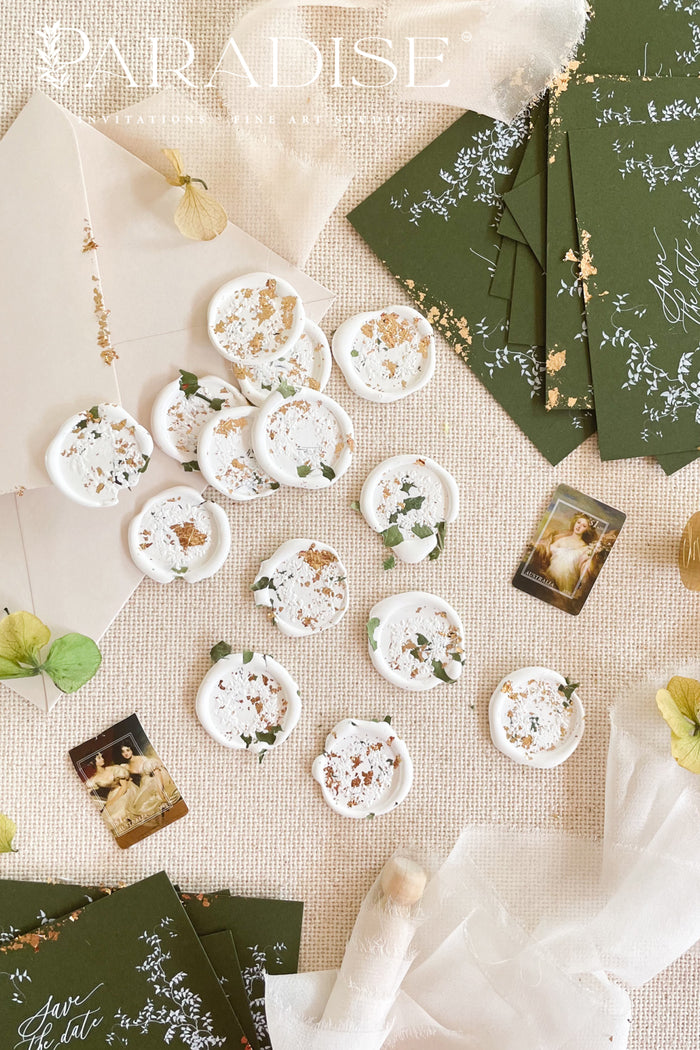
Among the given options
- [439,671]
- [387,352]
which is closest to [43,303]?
[387,352]

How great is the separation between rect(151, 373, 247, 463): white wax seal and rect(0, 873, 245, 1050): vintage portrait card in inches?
19.3

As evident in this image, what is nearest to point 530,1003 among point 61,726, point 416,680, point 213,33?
point 416,680

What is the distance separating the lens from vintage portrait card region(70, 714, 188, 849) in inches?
33.2

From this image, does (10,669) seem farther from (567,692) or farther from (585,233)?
(585,233)

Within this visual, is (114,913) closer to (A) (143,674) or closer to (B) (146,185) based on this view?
(A) (143,674)

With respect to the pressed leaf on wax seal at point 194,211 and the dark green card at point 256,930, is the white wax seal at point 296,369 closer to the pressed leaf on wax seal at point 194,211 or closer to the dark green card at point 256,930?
the pressed leaf on wax seal at point 194,211

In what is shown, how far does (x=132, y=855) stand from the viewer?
0.85 m

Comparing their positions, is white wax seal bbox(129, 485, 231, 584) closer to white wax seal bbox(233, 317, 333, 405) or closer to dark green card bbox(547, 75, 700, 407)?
white wax seal bbox(233, 317, 333, 405)

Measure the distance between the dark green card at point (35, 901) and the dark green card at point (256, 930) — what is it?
12 cm

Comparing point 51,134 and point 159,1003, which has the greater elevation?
point 51,134

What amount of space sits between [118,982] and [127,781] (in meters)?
0.22

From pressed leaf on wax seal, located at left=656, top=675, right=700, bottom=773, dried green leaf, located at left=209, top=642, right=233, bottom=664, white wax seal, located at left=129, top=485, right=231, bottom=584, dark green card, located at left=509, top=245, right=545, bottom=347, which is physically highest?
dark green card, located at left=509, top=245, right=545, bottom=347

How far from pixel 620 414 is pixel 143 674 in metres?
0.63

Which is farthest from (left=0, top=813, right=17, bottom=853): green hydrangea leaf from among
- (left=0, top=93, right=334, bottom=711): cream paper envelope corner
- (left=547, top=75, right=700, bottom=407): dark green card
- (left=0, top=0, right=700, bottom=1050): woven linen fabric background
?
(left=547, top=75, right=700, bottom=407): dark green card
